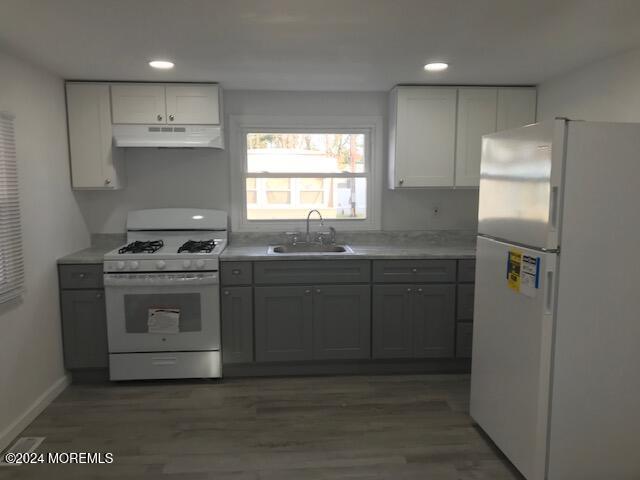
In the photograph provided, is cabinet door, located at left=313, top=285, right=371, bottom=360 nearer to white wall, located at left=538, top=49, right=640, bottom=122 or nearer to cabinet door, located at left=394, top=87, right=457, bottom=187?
cabinet door, located at left=394, top=87, right=457, bottom=187

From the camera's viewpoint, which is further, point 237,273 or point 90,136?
point 90,136

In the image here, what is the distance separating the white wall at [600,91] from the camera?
2703 mm

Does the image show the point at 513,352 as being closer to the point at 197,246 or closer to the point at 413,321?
the point at 413,321

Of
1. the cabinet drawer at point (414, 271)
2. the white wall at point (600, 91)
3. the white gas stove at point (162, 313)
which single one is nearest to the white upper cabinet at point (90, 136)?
the white gas stove at point (162, 313)

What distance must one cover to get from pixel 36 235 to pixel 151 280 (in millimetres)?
762

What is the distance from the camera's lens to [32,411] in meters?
2.86

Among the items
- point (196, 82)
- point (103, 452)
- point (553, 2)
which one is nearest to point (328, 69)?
point (196, 82)

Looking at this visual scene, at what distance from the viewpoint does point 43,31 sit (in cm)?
233

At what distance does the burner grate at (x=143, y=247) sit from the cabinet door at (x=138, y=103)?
93 centimetres

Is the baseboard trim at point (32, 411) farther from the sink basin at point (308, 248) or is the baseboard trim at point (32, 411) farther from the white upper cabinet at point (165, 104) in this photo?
the white upper cabinet at point (165, 104)

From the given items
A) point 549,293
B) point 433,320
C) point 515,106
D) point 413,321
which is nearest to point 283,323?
point 413,321

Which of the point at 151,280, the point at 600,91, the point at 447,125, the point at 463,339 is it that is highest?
the point at 600,91

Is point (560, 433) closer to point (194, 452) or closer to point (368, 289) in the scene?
point (368, 289)

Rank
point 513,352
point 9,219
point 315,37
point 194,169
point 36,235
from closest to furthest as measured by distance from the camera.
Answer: point 513,352 < point 315,37 < point 9,219 < point 36,235 < point 194,169
